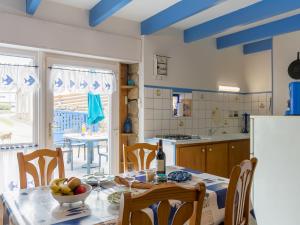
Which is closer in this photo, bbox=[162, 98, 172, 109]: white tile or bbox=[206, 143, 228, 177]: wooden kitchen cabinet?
bbox=[206, 143, 228, 177]: wooden kitchen cabinet

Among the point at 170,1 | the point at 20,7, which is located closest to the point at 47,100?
the point at 20,7

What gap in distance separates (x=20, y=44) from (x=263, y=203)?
9.08ft

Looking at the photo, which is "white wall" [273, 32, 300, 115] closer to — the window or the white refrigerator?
the white refrigerator

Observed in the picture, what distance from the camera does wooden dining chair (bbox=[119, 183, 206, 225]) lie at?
83 cm

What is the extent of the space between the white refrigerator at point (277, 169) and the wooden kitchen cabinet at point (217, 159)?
783mm

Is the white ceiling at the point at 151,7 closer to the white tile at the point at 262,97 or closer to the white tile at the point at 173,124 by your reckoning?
the white tile at the point at 173,124

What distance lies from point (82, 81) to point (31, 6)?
3.03 feet

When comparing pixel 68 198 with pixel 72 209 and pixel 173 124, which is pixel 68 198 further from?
pixel 173 124

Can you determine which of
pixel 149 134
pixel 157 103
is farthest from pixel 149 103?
pixel 149 134

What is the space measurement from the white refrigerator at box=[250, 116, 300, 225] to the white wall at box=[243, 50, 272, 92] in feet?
7.04

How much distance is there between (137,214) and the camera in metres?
0.87

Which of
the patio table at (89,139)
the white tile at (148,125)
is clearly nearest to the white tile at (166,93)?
the white tile at (148,125)

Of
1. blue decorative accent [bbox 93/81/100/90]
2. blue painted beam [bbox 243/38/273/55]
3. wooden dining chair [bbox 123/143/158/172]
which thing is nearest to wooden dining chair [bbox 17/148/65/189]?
wooden dining chair [bbox 123/143/158/172]

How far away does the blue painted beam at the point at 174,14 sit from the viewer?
7.84 ft
